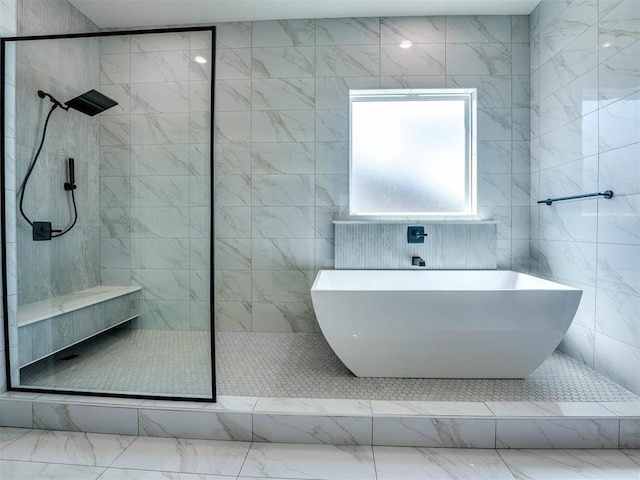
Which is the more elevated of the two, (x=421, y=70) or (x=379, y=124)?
(x=421, y=70)

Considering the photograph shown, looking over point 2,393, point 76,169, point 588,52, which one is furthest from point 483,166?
point 2,393

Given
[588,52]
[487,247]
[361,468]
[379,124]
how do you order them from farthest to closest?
[379,124] → [487,247] → [588,52] → [361,468]

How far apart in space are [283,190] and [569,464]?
240cm

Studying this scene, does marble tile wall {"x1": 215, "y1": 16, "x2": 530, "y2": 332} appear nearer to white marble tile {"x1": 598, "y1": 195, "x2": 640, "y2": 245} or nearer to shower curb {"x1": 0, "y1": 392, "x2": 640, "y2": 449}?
white marble tile {"x1": 598, "y1": 195, "x2": 640, "y2": 245}

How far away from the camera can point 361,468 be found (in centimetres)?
139

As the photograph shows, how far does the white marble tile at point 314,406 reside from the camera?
156cm

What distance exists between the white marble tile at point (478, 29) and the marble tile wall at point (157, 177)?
2124 mm

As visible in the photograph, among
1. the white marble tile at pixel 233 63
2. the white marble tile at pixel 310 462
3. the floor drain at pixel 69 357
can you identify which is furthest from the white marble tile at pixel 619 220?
the floor drain at pixel 69 357

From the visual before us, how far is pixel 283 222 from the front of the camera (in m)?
2.81

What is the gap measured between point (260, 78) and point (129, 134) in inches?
57.1

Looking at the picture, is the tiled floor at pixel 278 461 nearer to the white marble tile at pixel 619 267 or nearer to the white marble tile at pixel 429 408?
the white marble tile at pixel 429 408

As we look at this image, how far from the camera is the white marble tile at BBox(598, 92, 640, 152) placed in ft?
5.86

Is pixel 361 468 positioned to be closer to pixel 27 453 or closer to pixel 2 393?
pixel 27 453

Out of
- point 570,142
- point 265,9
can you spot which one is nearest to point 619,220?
point 570,142
